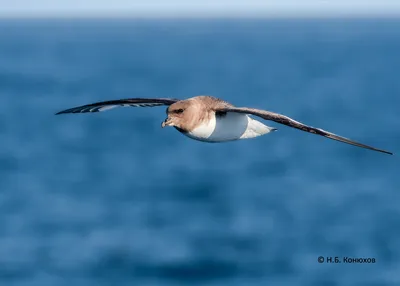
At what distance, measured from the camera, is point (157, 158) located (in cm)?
9219

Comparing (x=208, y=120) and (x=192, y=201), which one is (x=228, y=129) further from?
(x=192, y=201)

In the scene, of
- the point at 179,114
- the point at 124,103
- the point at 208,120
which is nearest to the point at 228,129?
the point at 208,120

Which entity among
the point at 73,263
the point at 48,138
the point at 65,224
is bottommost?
the point at 73,263

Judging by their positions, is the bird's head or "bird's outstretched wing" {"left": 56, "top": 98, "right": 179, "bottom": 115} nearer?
the bird's head

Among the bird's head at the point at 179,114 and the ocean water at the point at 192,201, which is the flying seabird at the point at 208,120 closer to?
the bird's head at the point at 179,114

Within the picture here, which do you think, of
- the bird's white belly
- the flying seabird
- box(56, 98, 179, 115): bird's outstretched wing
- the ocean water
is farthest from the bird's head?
the ocean water

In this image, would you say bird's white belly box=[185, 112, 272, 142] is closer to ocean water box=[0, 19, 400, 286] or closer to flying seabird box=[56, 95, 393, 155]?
flying seabird box=[56, 95, 393, 155]

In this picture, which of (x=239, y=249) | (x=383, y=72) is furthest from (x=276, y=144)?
(x=383, y=72)

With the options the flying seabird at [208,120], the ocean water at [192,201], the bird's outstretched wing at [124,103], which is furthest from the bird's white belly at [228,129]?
the ocean water at [192,201]

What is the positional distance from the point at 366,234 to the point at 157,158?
33.8 metres

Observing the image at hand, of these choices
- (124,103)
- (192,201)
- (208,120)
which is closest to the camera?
(208,120)

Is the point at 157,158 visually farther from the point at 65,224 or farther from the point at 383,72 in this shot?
the point at 383,72

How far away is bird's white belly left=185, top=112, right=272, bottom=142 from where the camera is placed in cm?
1806

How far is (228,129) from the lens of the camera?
59.9 ft
